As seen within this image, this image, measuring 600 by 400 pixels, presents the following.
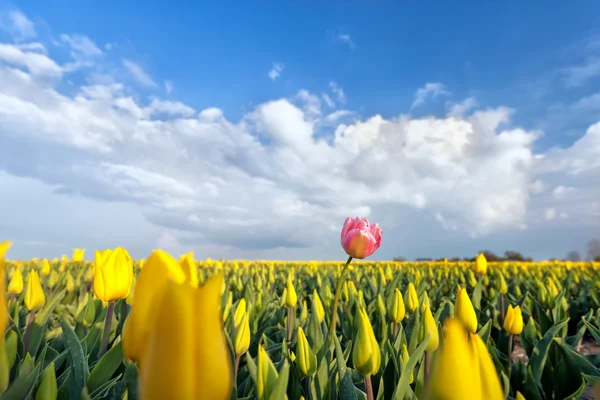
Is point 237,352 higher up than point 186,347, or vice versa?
point 186,347

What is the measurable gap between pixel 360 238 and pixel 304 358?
2.67ft

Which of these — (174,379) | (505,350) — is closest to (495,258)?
(505,350)

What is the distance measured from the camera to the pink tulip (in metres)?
2.21

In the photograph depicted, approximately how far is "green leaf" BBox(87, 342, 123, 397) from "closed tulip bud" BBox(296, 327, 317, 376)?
611 millimetres

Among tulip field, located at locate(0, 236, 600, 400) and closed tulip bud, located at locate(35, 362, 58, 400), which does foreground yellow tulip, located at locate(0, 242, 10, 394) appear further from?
closed tulip bud, located at locate(35, 362, 58, 400)

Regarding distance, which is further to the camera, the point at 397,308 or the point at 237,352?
the point at 397,308

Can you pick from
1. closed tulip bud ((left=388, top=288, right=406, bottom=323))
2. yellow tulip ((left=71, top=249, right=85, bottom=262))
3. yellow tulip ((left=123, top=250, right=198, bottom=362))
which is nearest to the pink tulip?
closed tulip bud ((left=388, top=288, right=406, bottom=323))

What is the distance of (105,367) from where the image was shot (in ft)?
4.77

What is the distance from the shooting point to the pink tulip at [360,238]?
2.21 m

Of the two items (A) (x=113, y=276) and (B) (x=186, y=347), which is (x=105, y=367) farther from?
(B) (x=186, y=347)

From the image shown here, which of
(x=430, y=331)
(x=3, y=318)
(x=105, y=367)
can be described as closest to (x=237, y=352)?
(x=105, y=367)

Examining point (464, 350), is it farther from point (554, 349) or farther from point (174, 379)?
point (554, 349)

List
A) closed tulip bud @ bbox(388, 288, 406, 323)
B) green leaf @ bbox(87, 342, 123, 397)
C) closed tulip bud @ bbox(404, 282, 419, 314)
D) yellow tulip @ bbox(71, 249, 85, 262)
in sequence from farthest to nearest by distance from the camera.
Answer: yellow tulip @ bbox(71, 249, 85, 262), closed tulip bud @ bbox(404, 282, 419, 314), closed tulip bud @ bbox(388, 288, 406, 323), green leaf @ bbox(87, 342, 123, 397)

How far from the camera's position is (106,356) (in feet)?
4.72
